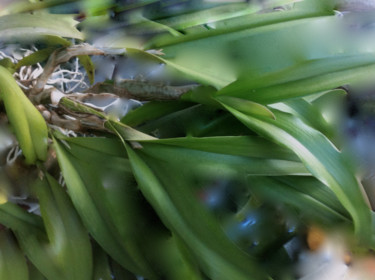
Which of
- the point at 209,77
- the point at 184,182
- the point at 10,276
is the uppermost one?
the point at 209,77

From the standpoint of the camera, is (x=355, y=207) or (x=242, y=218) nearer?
(x=355, y=207)

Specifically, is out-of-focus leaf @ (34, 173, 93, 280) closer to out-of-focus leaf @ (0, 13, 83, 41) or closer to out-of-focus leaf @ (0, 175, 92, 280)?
out-of-focus leaf @ (0, 175, 92, 280)

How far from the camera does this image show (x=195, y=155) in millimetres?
429

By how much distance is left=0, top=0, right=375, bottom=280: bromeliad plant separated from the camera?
403mm

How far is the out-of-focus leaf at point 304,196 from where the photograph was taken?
1.30ft

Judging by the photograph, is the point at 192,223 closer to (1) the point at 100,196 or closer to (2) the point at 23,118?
(1) the point at 100,196

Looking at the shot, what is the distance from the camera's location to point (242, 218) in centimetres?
47

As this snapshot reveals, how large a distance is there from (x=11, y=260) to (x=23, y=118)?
0.19 meters

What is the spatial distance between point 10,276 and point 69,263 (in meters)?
0.08

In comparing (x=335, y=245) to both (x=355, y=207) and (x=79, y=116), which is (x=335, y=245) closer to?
(x=355, y=207)

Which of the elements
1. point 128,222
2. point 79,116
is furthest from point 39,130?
point 128,222

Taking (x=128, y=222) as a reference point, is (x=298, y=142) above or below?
above

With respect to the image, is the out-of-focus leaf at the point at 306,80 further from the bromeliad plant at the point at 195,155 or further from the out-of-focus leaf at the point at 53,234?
the out-of-focus leaf at the point at 53,234

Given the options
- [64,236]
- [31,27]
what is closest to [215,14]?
[31,27]
